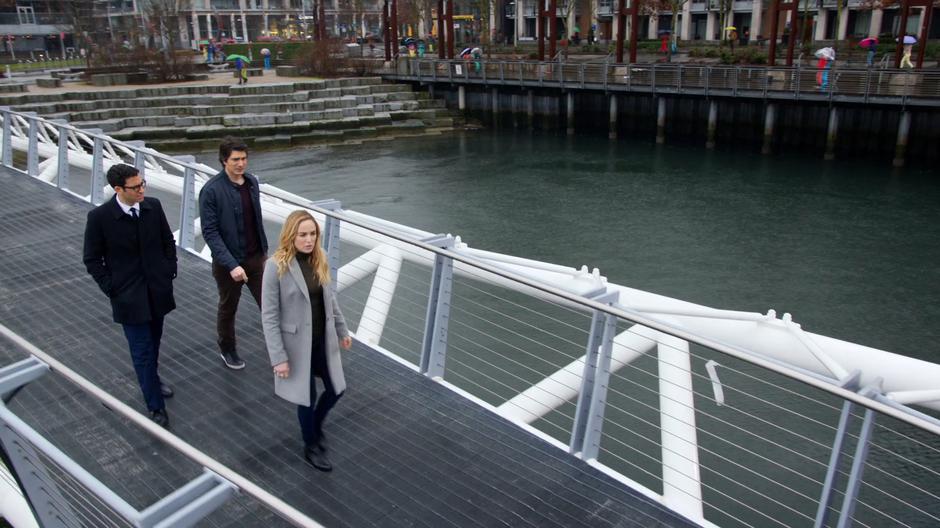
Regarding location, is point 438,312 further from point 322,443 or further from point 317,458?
point 317,458

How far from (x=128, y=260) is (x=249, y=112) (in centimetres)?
3299

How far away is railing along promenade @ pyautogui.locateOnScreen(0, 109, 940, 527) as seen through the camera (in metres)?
4.28

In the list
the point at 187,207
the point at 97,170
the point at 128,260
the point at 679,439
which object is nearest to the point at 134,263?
the point at 128,260

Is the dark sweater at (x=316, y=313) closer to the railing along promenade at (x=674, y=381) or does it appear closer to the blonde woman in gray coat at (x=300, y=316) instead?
the blonde woman in gray coat at (x=300, y=316)

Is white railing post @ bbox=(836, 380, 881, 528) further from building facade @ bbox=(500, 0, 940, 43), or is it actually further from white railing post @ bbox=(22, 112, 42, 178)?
building facade @ bbox=(500, 0, 940, 43)

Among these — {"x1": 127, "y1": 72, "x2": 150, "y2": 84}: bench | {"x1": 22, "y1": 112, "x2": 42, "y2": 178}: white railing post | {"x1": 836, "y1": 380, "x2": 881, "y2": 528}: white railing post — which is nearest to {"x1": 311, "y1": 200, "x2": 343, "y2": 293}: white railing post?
{"x1": 836, "y1": 380, "x2": 881, "y2": 528}: white railing post

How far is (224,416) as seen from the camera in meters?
5.27

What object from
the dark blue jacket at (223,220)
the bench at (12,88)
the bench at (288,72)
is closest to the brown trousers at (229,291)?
the dark blue jacket at (223,220)

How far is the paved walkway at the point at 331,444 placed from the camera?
428cm

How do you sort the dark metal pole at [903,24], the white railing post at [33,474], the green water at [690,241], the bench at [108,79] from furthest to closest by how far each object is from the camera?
the bench at [108,79] → the dark metal pole at [903,24] → the green water at [690,241] → the white railing post at [33,474]

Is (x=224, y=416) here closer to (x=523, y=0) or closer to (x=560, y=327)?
(x=560, y=327)

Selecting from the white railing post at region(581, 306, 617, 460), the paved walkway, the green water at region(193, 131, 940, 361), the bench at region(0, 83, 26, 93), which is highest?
the white railing post at region(581, 306, 617, 460)

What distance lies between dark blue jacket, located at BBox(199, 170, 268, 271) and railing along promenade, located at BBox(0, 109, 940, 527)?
2.71ft

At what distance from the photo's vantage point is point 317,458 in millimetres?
4641
